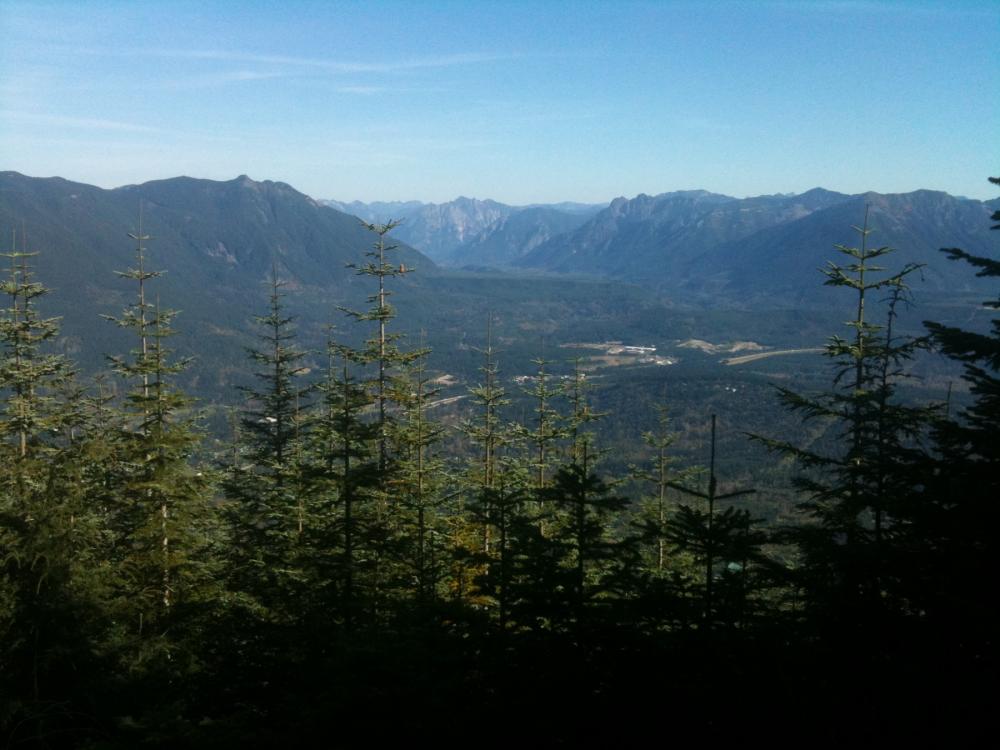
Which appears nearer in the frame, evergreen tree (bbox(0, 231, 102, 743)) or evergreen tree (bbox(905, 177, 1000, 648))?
evergreen tree (bbox(905, 177, 1000, 648))

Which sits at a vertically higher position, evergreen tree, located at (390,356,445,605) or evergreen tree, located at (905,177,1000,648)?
evergreen tree, located at (905,177,1000,648)

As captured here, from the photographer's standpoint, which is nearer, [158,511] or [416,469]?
[158,511]

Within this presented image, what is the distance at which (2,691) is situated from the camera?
818 centimetres

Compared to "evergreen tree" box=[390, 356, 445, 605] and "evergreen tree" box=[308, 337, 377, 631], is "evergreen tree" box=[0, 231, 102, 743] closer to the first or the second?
"evergreen tree" box=[308, 337, 377, 631]

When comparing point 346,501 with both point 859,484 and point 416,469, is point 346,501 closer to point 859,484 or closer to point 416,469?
point 416,469

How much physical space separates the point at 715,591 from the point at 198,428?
51.6 ft

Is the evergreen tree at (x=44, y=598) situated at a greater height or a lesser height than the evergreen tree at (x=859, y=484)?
lesser

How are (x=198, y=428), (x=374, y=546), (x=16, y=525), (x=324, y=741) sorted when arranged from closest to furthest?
(x=324, y=741)
(x=16, y=525)
(x=374, y=546)
(x=198, y=428)

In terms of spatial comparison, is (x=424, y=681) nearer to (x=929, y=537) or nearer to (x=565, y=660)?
(x=565, y=660)

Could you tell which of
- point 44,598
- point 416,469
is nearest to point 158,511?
point 44,598

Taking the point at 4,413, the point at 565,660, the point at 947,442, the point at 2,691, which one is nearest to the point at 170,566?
the point at 2,691

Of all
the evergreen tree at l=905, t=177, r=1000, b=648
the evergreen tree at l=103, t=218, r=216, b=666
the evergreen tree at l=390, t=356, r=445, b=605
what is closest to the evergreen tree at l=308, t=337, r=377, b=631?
the evergreen tree at l=390, t=356, r=445, b=605

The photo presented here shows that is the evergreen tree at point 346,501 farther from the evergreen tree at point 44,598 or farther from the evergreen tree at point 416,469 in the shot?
the evergreen tree at point 44,598

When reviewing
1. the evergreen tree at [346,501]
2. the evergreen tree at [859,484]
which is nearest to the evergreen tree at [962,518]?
the evergreen tree at [859,484]
